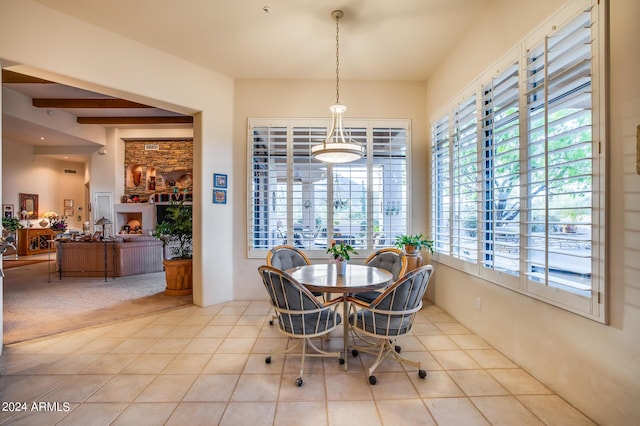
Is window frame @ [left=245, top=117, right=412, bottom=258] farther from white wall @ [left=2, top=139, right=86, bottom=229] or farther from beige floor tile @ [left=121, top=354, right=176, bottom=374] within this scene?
white wall @ [left=2, top=139, right=86, bottom=229]

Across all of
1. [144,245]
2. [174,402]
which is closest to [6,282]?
[144,245]

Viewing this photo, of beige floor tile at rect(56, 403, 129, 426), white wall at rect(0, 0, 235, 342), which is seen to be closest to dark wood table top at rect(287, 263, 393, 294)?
beige floor tile at rect(56, 403, 129, 426)

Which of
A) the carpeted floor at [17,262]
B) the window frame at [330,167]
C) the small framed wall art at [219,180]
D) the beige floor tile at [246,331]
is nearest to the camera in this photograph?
the beige floor tile at [246,331]

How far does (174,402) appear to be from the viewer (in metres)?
1.99

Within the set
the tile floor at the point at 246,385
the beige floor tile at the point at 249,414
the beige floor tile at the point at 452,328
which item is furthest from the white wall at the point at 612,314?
the beige floor tile at the point at 249,414

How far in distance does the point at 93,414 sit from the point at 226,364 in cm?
92

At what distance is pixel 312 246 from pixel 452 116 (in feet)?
8.61

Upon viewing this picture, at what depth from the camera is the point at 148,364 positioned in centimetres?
250

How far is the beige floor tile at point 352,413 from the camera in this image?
70.7 inches

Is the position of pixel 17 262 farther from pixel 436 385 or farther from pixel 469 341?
pixel 469 341

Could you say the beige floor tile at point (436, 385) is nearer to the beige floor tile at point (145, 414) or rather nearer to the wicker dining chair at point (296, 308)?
the wicker dining chair at point (296, 308)

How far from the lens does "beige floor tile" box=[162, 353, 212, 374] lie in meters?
2.39

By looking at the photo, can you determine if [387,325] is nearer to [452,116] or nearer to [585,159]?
[585,159]

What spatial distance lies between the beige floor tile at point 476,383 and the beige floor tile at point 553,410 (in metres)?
0.16
